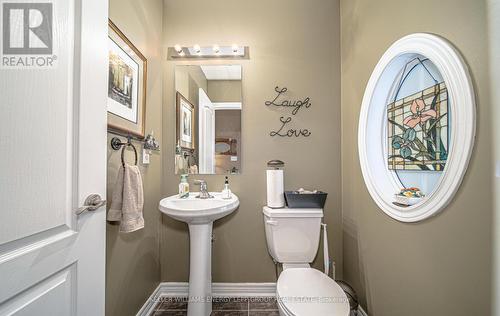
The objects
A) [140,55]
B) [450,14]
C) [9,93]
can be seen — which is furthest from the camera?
[140,55]

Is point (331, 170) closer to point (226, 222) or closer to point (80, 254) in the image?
point (226, 222)

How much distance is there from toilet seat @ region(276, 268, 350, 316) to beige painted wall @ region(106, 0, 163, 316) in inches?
36.5

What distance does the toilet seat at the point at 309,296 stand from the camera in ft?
3.08

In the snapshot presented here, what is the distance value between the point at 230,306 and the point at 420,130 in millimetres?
1765

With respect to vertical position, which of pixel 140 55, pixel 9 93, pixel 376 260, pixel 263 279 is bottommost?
pixel 263 279

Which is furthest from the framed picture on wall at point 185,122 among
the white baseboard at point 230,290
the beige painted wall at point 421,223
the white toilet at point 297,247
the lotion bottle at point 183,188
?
the beige painted wall at point 421,223

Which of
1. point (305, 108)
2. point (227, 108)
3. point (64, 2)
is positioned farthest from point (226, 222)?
point (64, 2)

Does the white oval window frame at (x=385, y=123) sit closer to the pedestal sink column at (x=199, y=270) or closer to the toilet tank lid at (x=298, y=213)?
the toilet tank lid at (x=298, y=213)

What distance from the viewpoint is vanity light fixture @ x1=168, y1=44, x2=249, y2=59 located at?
64.3 inches

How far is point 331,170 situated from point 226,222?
992mm

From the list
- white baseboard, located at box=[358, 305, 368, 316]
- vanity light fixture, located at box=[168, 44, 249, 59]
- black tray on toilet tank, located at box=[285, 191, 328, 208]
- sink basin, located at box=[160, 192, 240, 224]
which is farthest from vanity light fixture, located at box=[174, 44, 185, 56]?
white baseboard, located at box=[358, 305, 368, 316]

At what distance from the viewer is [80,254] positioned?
2.09ft

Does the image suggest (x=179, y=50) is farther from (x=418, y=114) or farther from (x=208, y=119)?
(x=418, y=114)

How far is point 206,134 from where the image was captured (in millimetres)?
1656
